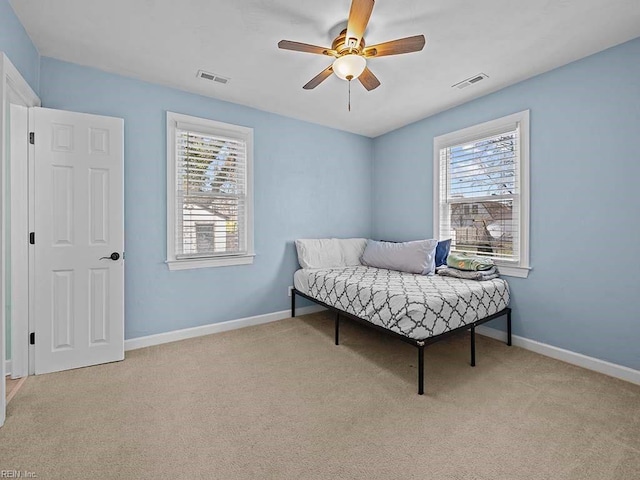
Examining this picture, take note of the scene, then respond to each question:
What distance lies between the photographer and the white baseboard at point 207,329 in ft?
9.57

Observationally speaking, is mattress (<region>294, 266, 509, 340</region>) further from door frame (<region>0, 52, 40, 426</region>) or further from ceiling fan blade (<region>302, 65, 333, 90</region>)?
door frame (<region>0, 52, 40, 426</region>)

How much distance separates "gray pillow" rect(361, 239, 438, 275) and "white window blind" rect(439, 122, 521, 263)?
42 centimetres

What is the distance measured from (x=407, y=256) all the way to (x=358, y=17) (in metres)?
2.42

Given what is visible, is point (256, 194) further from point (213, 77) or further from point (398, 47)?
point (398, 47)

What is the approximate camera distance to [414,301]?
224 cm

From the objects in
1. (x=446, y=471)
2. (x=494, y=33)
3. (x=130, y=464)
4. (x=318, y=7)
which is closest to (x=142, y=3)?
(x=318, y=7)

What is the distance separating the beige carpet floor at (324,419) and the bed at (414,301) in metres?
0.33

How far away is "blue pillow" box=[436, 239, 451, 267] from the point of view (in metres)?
3.55

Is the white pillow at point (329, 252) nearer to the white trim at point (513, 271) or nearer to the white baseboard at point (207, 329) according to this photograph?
the white baseboard at point (207, 329)

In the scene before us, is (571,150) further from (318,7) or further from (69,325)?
Answer: (69,325)

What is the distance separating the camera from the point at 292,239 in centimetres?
394

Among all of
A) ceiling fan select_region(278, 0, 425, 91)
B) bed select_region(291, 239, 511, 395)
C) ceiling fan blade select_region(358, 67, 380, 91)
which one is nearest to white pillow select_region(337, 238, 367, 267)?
bed select_region(291, 239, 511, 395)

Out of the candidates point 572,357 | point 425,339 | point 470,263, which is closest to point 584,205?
point 470,263

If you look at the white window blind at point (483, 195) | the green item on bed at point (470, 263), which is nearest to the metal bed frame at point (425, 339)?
the green item on bed at point (470, 263)
